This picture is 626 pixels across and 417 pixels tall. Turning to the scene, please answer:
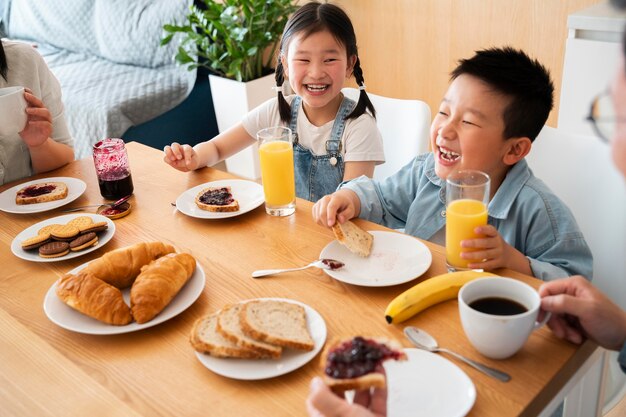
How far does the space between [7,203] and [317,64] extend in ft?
2.95

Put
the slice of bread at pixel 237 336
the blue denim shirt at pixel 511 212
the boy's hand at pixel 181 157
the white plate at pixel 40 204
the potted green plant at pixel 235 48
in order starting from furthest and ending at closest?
the potted green plant at pixel 235 48
the boy's hand at pixel 181 157
the white plate at pixel 40 204
the blue denim shirt at pixel 511 212
the slice of bread at pixel 237 336

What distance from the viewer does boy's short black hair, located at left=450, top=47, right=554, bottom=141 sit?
134 centimetres

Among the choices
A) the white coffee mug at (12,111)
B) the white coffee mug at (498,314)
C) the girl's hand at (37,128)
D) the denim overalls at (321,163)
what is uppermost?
the white coffee mug at (12,111)

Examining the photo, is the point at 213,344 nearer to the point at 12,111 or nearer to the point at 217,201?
the point at 217,201

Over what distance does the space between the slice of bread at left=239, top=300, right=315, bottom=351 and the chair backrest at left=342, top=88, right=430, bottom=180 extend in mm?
890

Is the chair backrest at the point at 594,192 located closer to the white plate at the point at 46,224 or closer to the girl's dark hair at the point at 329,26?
the girl's dark hair at the point at 329,26

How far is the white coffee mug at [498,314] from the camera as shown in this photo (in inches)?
34.6

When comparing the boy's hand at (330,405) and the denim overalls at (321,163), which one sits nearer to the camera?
the boy's hand at (330,405)

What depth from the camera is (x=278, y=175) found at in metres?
1.42

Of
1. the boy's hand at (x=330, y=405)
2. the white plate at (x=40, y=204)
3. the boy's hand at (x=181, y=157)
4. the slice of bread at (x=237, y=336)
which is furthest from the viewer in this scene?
the boy's hand at (x=181, y=157)

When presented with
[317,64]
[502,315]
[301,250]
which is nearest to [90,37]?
[317,64]

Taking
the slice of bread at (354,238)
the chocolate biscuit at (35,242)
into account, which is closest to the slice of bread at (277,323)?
the slice of bread at (354,238)

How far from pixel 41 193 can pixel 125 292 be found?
1.84 ft

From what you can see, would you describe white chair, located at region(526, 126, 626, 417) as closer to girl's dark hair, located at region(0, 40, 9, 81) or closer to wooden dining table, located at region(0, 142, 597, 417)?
wooden dining table, located at region(0, 142, 597, 417)
